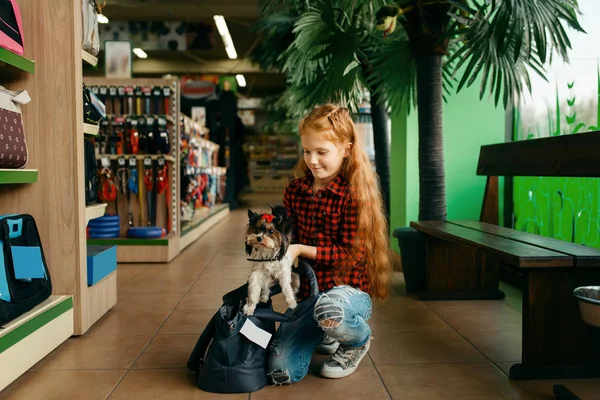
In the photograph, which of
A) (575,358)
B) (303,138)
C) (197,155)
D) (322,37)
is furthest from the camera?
(197,155)

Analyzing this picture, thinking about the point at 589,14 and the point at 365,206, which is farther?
the point at 589,14

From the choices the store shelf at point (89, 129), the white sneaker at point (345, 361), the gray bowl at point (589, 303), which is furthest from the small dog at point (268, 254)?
the store shelf at point (89, 129)

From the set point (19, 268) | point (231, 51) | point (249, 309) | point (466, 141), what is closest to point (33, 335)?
point (19, 268)

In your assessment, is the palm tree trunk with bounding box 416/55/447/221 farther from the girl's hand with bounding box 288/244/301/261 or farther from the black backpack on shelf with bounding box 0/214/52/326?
the black backpack on shelf with bounding box 0/214/52/326

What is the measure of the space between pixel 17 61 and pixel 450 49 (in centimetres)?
308

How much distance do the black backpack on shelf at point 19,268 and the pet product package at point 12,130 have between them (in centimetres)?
23

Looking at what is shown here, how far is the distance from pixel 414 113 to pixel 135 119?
2448 mm

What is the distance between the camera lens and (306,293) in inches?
87.9

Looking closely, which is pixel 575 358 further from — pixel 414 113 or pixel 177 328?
pixel 414 113

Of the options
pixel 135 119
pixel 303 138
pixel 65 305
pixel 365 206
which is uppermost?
pixel 135 119

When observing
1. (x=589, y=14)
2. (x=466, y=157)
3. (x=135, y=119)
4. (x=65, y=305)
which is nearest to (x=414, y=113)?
(x=466, y=157)

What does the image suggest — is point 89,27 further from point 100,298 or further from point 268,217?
point 268,217

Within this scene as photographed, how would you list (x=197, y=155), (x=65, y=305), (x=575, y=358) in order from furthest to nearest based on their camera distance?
(x=197, y=155) < (x=65, y=305) < (x=575, y=358)

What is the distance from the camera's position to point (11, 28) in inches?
91.5
